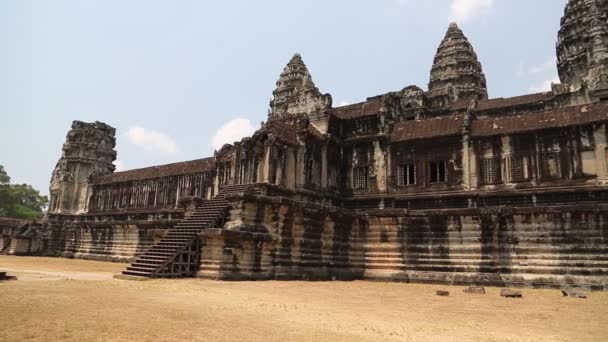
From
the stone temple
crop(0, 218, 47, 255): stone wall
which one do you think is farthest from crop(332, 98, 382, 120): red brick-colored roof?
crop(0, 218, 47, 255): stone wall

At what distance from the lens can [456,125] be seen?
81.4ft

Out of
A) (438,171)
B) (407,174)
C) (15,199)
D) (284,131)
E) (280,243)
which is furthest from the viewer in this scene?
(15,199)

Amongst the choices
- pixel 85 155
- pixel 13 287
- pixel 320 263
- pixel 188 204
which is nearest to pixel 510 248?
pixel 320 263

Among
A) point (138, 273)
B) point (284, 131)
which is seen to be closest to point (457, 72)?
point (284, 131)

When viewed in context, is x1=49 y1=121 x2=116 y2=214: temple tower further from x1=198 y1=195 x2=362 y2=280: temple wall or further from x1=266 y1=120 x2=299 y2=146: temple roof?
x1=198 y1=195 x2=362 y2=280: temple wall

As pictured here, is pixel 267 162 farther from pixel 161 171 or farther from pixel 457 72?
pixel 457 72

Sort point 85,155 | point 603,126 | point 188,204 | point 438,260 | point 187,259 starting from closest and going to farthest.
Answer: point 187,259
point 603,126
point 438,260
point 188,204
point 85,155

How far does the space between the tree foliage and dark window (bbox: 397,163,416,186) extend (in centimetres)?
6252

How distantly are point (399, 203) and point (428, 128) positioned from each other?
4.60 m

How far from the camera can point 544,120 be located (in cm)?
2269

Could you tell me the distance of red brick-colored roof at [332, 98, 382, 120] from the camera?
27.2 meters

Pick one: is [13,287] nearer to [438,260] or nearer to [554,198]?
[438,260]

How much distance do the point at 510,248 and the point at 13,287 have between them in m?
19.3

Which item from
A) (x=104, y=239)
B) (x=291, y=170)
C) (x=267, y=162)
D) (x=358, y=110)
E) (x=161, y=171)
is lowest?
(x=104, y=239)
